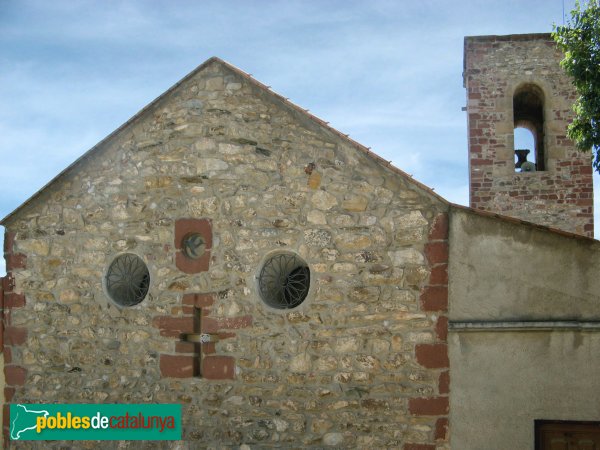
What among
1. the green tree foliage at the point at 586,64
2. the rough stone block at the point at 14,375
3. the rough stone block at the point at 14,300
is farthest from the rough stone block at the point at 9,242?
the green tree foliage at the point at 586,64

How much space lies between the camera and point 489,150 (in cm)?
1209

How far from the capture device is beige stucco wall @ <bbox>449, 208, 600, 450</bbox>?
650 centimetres

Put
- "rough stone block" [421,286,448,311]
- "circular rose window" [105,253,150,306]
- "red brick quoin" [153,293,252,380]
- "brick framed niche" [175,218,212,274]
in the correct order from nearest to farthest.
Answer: "rough stone block" [421,286,448,311] → "red brick quoin" [153,293,252,380] → "brick framed niche" [175,218,212,274] → "circular rose window" [105,253,150,306]

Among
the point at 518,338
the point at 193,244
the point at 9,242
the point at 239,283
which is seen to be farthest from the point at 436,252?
the point at 9,242

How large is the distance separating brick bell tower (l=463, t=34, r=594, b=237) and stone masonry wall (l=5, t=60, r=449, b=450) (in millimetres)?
5388

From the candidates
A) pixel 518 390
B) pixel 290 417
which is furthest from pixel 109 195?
pixel 518 390

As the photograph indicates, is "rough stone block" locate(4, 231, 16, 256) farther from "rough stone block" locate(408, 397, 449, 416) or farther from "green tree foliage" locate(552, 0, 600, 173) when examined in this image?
"green tree foliage" locate(552, 0, 600, 173)

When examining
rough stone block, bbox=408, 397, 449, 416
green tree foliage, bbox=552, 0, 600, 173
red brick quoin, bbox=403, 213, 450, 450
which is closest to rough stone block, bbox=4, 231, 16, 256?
red brick quoin, bbox=403, 213, 450, 450

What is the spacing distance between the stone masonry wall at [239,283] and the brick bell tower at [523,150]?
5388 mm

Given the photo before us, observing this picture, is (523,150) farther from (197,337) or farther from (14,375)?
(14,375)

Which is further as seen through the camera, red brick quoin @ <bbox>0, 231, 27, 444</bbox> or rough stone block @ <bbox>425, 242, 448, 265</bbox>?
red brick quoin @ <bbox>0, 231, 27, 444</bbox>

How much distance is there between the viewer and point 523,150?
12.2m

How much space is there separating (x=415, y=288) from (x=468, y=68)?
674cm

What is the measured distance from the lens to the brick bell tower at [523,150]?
11859 millimetres
